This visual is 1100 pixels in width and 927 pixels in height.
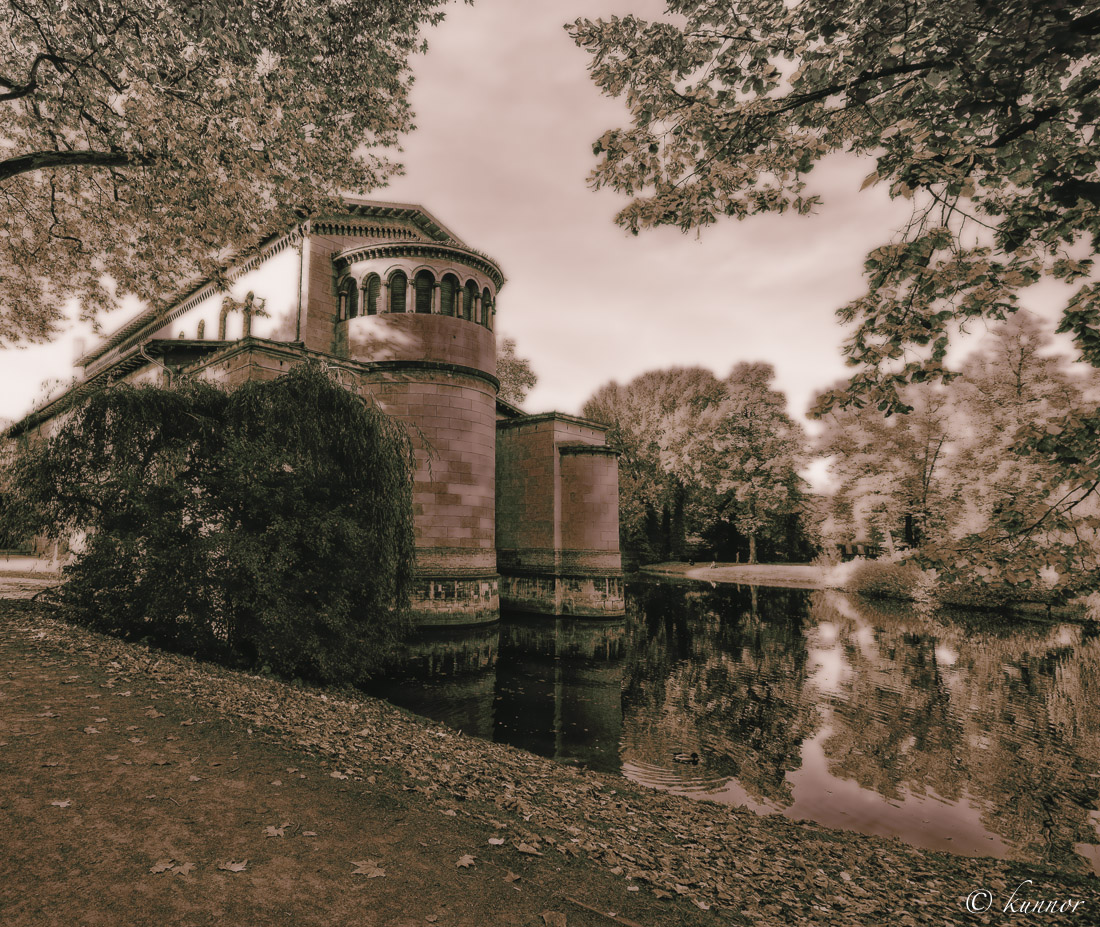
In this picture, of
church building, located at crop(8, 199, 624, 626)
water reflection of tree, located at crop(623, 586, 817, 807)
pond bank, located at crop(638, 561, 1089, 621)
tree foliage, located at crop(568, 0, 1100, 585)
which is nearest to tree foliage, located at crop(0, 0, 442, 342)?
church building, located at crop(8, 199, 624, 626)

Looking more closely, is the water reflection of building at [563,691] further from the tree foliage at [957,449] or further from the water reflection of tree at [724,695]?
the tree foliage at [957,449]

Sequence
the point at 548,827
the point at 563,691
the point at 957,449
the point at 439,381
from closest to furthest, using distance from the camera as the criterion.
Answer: the point at 548,827
the point at 563,691
the point at 439,381
the point at 957,449

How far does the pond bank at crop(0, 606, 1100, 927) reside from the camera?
353 centimetres

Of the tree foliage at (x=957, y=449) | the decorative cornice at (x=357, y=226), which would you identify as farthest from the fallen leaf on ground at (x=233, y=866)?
the decorative cornice at (x=357, y=226)

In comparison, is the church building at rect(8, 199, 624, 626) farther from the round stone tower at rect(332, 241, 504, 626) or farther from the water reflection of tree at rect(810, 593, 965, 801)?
the water reflection of tree at rect(810, 593, 965, 801)

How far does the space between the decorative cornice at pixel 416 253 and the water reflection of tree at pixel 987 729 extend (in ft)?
51.7

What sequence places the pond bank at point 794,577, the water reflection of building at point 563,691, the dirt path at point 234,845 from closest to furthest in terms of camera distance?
the dirt path at point 234,845
the water reflection of building at point 563,691
the pond bank at point 794,577

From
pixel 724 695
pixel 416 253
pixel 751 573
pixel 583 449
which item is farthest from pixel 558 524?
pixel 751 573

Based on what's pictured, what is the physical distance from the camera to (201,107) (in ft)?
30.0

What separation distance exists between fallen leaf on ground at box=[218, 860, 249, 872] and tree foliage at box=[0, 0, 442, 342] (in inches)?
335

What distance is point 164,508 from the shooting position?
29.7 ft

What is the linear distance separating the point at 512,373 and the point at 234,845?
110 feet

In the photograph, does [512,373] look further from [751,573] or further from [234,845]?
[234,845]

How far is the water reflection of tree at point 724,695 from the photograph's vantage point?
8164mm
